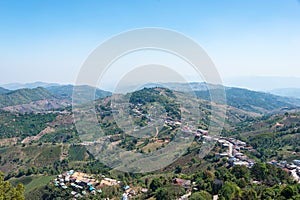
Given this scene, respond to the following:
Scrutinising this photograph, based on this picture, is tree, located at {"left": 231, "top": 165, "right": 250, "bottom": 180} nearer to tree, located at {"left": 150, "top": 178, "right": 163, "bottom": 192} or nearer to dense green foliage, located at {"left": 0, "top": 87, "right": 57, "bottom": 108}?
tree, located at {"left": 150, "top": 178, "right": 163, "bottom": 192}

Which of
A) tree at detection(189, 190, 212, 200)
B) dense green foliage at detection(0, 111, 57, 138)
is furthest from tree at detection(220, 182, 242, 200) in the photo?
dense green foliage at detection(0, 111, 57, 138)

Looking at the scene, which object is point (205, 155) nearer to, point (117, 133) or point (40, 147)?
point (117, 133)

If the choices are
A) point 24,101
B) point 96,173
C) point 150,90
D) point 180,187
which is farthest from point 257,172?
point 24,101

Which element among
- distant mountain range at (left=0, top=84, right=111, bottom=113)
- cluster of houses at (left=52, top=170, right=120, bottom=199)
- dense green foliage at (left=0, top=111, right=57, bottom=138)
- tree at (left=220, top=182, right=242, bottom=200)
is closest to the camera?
tree at (left=220, top=182, right=242, bottom=200)

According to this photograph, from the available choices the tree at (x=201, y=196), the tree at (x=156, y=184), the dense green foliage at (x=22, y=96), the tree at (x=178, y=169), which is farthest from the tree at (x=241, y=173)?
the dense green foliage at (x=22, y=96)

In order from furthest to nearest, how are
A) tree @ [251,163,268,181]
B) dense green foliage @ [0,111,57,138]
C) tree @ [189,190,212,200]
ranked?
dense green foliage @ [0,111,57,138], tree @ [251,163,268,181], tree @ [189,190,212,200]

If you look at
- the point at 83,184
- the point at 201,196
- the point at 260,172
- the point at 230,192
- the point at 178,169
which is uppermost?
the point at 230,192

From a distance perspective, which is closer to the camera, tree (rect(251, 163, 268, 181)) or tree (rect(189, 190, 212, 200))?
tree (rect(189, 190, 212, 200))

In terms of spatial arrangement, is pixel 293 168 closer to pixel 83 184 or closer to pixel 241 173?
pixel 241 173

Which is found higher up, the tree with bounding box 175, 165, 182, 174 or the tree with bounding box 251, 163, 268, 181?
the tree with bounding box 251, 163, 268, 181

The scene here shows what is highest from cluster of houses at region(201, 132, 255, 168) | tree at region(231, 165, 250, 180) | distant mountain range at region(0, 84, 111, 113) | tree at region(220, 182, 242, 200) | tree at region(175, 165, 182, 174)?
tree at region(220, 182, 242, 200)

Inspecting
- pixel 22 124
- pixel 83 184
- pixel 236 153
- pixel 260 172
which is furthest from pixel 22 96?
pixel 260 172
